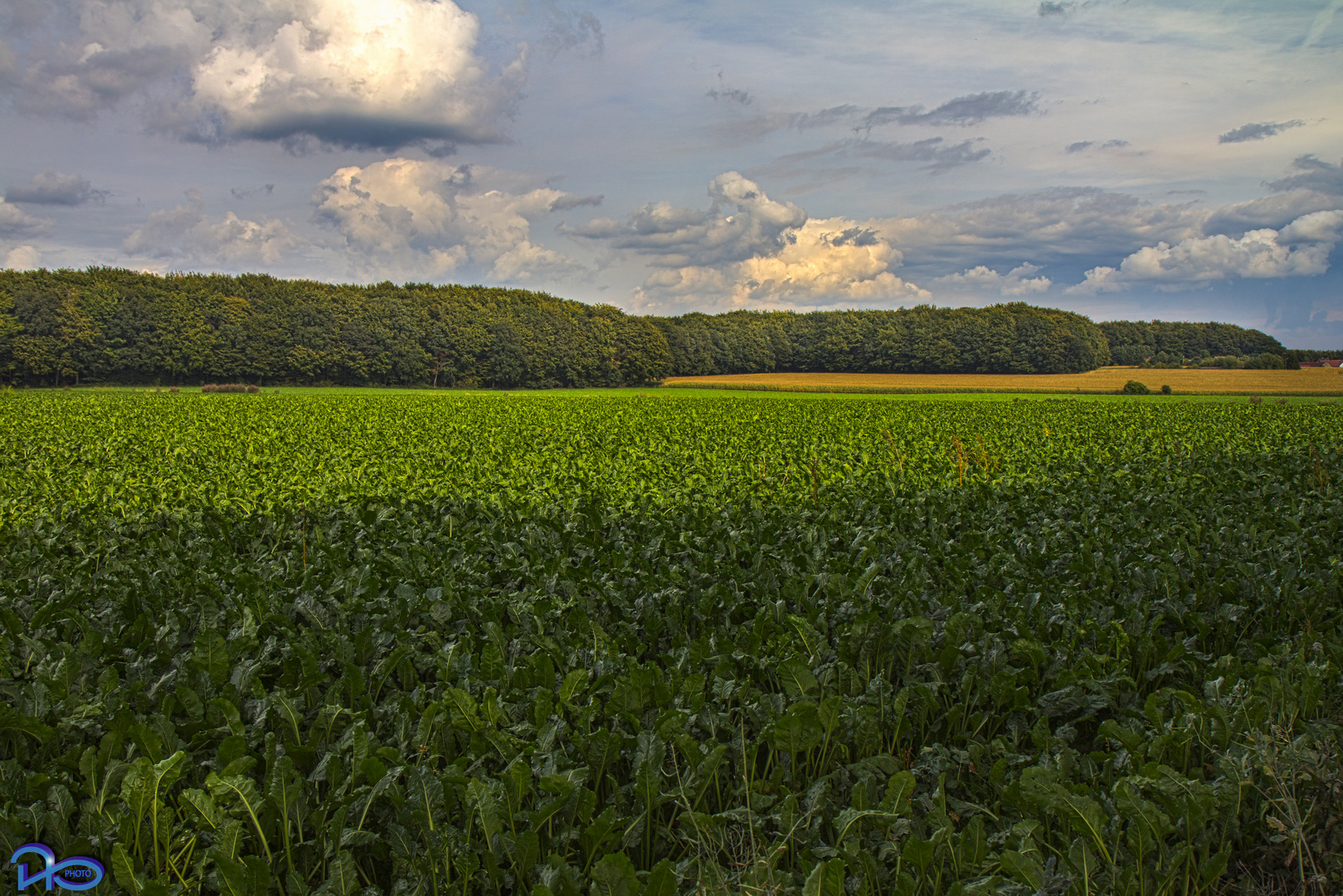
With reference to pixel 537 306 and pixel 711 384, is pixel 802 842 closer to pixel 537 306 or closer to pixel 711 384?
pixel 711 384

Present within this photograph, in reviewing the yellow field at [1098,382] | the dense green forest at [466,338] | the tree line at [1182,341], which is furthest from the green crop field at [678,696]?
the tree line at [1182,341]

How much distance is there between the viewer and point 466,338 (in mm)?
97688

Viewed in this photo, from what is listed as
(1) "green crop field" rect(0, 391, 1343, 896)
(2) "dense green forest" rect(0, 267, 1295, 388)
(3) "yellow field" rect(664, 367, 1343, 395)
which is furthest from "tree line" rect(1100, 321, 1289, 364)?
(1) "green crop field" rect(0, 391, 1343, 896)

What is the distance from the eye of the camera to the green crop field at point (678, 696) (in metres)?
3.13

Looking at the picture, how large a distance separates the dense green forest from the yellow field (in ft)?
50.3

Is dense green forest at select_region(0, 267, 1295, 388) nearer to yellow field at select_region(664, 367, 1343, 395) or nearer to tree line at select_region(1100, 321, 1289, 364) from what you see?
tree line at select_region(1100, 321, 1289, 364)

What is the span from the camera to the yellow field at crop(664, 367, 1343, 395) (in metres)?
71.9

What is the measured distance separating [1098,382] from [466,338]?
71.5 m

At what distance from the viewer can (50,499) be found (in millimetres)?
11461

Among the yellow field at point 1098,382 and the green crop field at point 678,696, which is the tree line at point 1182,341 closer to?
the yellow field at point 1098,382

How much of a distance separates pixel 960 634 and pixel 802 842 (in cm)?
206

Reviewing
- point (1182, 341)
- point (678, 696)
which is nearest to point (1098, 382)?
point (1182, 341)

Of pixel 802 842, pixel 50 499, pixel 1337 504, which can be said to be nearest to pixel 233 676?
pixel 802 842

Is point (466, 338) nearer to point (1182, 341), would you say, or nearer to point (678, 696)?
point (678, 696)
